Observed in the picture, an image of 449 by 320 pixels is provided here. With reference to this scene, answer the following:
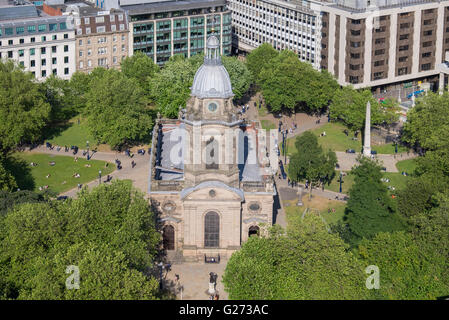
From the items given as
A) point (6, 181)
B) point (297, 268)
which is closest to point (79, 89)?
point (6, 181)

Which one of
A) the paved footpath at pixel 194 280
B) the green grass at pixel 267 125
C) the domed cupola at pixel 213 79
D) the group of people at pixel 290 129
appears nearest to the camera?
the paved footpath at pixel 194 280

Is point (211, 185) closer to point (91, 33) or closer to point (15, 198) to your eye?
point (15, 198)

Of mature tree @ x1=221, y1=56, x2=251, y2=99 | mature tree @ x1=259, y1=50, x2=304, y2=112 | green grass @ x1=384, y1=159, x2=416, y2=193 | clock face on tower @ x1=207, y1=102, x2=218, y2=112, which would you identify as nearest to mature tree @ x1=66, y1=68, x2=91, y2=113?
mature tree @ x1=221, y1=56, x2=251, y2=99

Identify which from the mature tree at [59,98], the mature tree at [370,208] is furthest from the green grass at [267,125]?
the mature tree at [370,208]

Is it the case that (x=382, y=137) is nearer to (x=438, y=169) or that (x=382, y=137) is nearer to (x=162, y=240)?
(x=438, y=169)

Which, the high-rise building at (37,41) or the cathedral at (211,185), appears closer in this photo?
the cathedral at (211,185)

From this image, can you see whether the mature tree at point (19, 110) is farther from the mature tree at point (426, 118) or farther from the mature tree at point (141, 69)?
the mature tree at point (426, 118)
